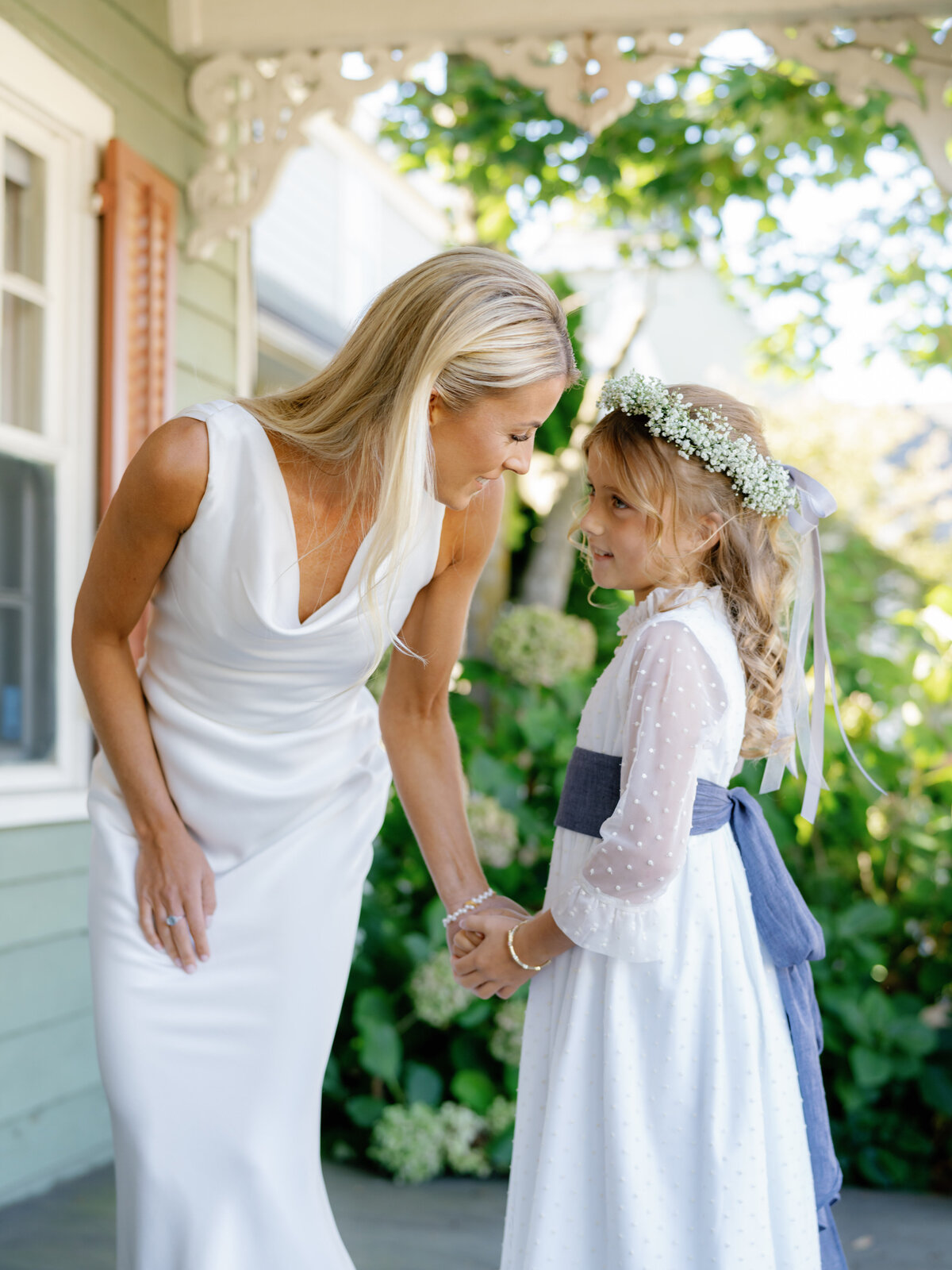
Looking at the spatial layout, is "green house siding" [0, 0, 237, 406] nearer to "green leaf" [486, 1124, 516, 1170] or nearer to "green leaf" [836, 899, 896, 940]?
"green leaf" [486, 1124, 516, 1170]

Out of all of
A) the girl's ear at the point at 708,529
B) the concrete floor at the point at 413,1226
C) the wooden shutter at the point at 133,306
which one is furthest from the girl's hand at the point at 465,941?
the wooden shutter at the point at 133,306

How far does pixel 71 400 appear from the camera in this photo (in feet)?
10.2

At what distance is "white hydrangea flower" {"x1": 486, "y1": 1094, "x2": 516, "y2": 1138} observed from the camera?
3.15 meters

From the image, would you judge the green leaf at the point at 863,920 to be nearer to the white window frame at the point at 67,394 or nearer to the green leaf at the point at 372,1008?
the green leaf at the point at 372,1008

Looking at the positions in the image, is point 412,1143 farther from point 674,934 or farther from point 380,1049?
point 674,934

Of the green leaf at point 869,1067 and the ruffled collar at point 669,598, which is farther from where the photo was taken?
the green leaf at point 869,1067

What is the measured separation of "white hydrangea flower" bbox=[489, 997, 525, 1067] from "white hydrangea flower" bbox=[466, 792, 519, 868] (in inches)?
15.0

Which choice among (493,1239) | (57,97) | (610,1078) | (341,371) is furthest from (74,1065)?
(57,97)

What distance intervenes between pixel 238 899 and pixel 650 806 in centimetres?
62

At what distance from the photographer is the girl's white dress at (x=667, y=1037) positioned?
60.1 inches

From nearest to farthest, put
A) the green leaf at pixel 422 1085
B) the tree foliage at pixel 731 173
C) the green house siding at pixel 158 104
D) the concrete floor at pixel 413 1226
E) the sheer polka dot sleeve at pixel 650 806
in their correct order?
the sheer polka dot sleeve at pixel 650 806 → the concrete floor at pixel 413 1226 → the green house siding at pixel 158 104 → the green leaf at pixel 422 1085 → the tree foliage at pixel 731 173

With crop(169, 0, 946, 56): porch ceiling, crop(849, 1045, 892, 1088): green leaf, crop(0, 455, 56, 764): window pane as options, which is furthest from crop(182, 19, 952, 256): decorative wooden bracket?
crop(849, 1045, 892, 1088): green leaf

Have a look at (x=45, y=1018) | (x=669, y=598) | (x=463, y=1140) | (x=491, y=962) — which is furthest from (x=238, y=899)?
(x=463, y=1140)

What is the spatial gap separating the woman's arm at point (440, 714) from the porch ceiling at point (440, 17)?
1.97 metres
